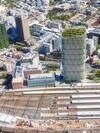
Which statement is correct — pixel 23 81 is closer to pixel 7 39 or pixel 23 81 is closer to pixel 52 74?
pixel 52 74

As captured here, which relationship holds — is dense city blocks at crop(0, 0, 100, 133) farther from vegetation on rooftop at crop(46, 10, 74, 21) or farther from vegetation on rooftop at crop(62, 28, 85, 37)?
vegetation on rooftop at crop(46, 10, 74, 21)

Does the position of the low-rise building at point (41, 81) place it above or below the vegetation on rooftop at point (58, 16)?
below

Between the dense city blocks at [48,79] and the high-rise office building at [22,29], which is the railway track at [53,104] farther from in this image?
the high-rise office building at [22,29]

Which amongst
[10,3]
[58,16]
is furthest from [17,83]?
[10,3]

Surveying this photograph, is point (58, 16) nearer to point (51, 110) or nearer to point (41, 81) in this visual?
point (41, 81)

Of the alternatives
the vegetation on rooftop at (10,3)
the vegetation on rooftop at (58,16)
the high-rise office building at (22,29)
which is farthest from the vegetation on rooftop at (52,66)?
the vegetation on rooftop at (10,3)

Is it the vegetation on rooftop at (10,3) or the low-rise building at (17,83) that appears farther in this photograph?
the vegetation on rooftop at (10,3)
